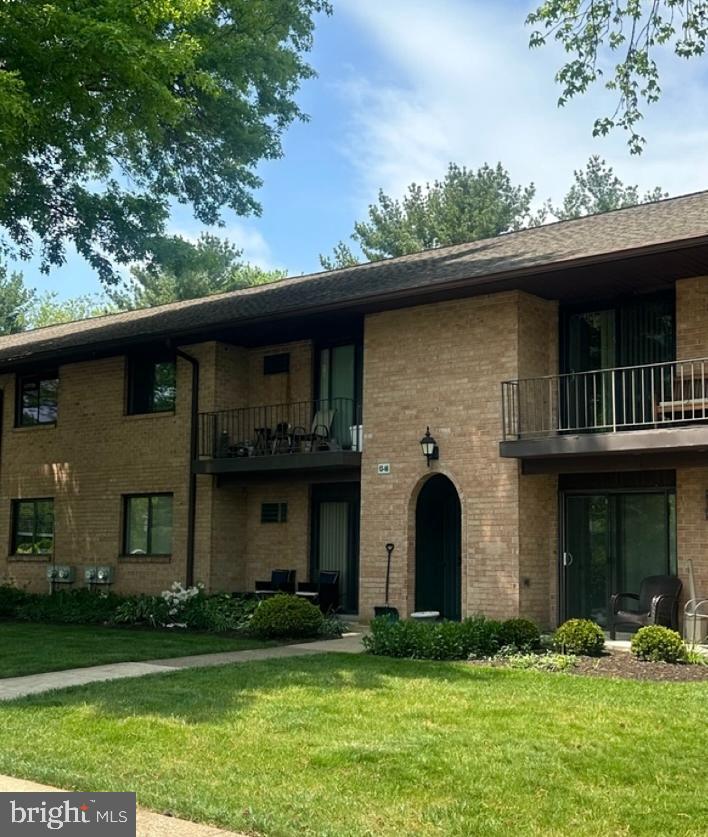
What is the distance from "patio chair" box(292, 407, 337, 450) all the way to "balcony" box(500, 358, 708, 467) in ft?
12.7

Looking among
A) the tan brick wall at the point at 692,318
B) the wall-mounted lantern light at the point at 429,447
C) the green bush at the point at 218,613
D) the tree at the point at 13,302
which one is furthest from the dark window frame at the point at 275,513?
the tree at the point at 13,302

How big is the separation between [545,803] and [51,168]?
62.1 feet

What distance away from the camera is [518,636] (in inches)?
521

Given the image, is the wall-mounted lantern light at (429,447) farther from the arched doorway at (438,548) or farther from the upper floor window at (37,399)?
the upper floor window at (37,399)

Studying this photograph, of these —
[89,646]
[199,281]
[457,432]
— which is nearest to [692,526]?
[457,432]

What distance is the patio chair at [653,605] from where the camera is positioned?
1408 centimetres

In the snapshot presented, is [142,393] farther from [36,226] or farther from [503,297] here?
[503,297]

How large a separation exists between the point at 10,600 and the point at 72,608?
2233 mm

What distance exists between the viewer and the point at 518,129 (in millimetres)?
15102

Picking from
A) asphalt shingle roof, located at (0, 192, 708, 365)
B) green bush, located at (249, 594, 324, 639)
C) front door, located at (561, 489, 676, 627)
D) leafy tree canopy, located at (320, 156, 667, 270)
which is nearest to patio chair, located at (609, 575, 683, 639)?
front door, located at (561, 489, 676, 627)

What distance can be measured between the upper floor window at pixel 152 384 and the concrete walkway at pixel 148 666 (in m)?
7.95

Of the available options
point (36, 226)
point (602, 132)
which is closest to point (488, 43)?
point (602, 132)

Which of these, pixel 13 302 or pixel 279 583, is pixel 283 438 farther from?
pixel 13 302

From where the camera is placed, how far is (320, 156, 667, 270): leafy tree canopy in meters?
41.7
